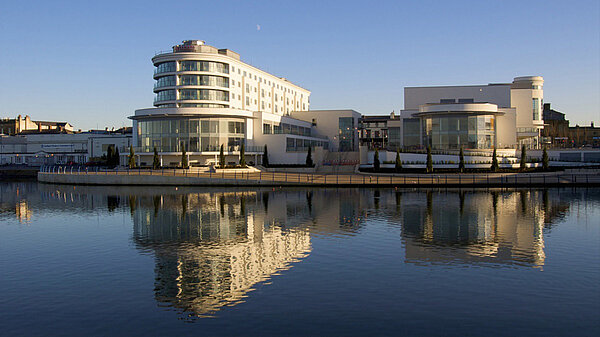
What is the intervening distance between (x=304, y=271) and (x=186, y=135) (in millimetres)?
68770

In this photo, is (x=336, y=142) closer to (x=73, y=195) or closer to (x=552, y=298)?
(x=73, y=195)

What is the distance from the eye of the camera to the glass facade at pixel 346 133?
120 m

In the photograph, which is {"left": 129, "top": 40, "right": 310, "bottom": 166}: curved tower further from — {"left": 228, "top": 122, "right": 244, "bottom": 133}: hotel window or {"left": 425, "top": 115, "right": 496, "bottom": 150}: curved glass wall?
{"left": 425, "top": 115, "right": 496, "bottom": 150}: curved glass wall

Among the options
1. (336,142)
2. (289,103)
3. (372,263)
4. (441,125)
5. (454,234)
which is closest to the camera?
(372,263)

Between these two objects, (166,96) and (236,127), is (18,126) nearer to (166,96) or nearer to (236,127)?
(166,96)

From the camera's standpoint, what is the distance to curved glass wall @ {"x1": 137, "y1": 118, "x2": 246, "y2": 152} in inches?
3462

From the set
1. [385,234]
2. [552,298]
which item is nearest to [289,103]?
[385,234]

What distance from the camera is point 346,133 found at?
4779 inches

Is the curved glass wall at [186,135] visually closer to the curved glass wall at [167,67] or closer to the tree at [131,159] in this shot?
the tree at [131,159]

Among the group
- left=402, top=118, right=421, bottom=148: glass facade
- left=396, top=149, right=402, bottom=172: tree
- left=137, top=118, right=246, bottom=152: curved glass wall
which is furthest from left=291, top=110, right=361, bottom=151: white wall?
left=396, top=149, right=402, bottom=172: tree

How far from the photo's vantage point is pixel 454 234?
3186 cm

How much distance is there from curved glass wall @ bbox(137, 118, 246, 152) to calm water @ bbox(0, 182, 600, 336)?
4383 cm

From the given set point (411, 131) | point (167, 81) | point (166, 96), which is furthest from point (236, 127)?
point (411, 131)

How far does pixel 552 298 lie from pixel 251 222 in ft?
A: 75.1
